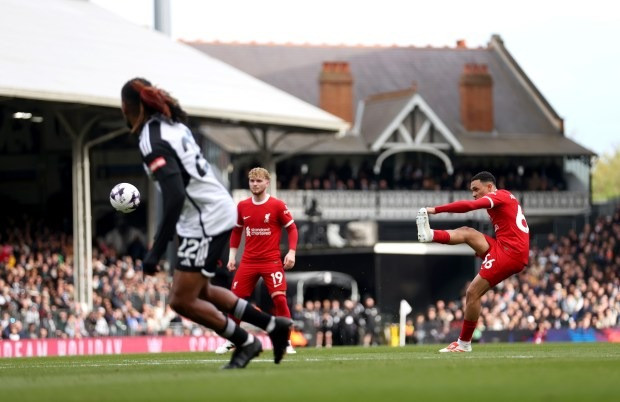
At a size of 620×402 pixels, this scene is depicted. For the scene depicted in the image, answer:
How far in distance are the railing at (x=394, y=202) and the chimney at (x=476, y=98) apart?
5.22 metres

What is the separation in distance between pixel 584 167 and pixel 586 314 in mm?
29714

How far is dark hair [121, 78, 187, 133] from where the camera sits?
11438mm

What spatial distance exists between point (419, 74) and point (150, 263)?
6289cm

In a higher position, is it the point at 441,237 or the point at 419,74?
the point at 419,74

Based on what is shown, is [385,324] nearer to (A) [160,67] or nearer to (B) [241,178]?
(A) [160,67]

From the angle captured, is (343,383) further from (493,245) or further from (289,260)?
(289,260)

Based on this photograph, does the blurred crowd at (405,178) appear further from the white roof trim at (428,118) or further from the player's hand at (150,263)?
Answer: the player's hand at (150,263)

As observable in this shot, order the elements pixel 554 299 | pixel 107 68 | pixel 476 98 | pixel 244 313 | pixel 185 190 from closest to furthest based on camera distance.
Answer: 1. pixel 185 190
2. pixel 244 313
3. pixel 107 68
4. pixel 554 299
5. pixel 476 98

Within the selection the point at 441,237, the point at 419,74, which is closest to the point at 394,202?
the point at 419,74

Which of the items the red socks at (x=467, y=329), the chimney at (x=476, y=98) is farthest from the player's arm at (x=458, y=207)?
the chimney at (x=476, y=98)

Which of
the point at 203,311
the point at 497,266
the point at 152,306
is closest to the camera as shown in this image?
the point at 203,311

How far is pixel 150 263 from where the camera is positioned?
36.5 ft

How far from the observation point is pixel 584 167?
69.0 m

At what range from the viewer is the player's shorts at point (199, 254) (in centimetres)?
1153
